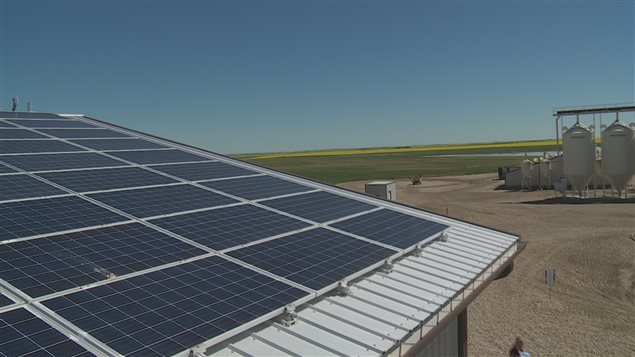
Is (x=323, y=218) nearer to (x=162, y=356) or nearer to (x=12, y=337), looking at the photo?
(x=162, y=356)

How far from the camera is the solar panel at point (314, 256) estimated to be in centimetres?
962

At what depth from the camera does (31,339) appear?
6203 millimetres

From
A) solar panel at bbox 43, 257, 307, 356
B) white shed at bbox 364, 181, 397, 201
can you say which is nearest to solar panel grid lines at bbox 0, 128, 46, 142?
solar panel at bbox 43, 257, 307, 356

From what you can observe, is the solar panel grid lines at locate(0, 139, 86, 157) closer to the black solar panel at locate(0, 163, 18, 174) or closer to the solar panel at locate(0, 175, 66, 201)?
the black solar panel at locate(0, 163, 18, 174)

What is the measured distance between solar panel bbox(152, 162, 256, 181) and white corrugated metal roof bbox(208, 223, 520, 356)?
8.21m

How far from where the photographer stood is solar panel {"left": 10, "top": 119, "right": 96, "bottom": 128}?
2118 cm

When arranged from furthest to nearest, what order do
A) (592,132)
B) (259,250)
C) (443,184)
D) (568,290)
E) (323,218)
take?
(443,184) < (592,132) < (568,290) < (323,218) < (259,250)

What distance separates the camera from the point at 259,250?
1038cm

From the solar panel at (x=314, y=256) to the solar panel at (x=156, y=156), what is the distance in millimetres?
8806

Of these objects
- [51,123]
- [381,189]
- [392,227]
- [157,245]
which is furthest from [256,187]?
[381,189]

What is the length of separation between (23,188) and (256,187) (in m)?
7.08

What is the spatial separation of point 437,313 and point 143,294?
19.7ft

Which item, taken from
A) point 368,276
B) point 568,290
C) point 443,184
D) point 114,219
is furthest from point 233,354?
point 443,184

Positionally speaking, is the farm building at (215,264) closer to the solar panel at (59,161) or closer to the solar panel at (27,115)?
Result: the solar panel at (59,161)
